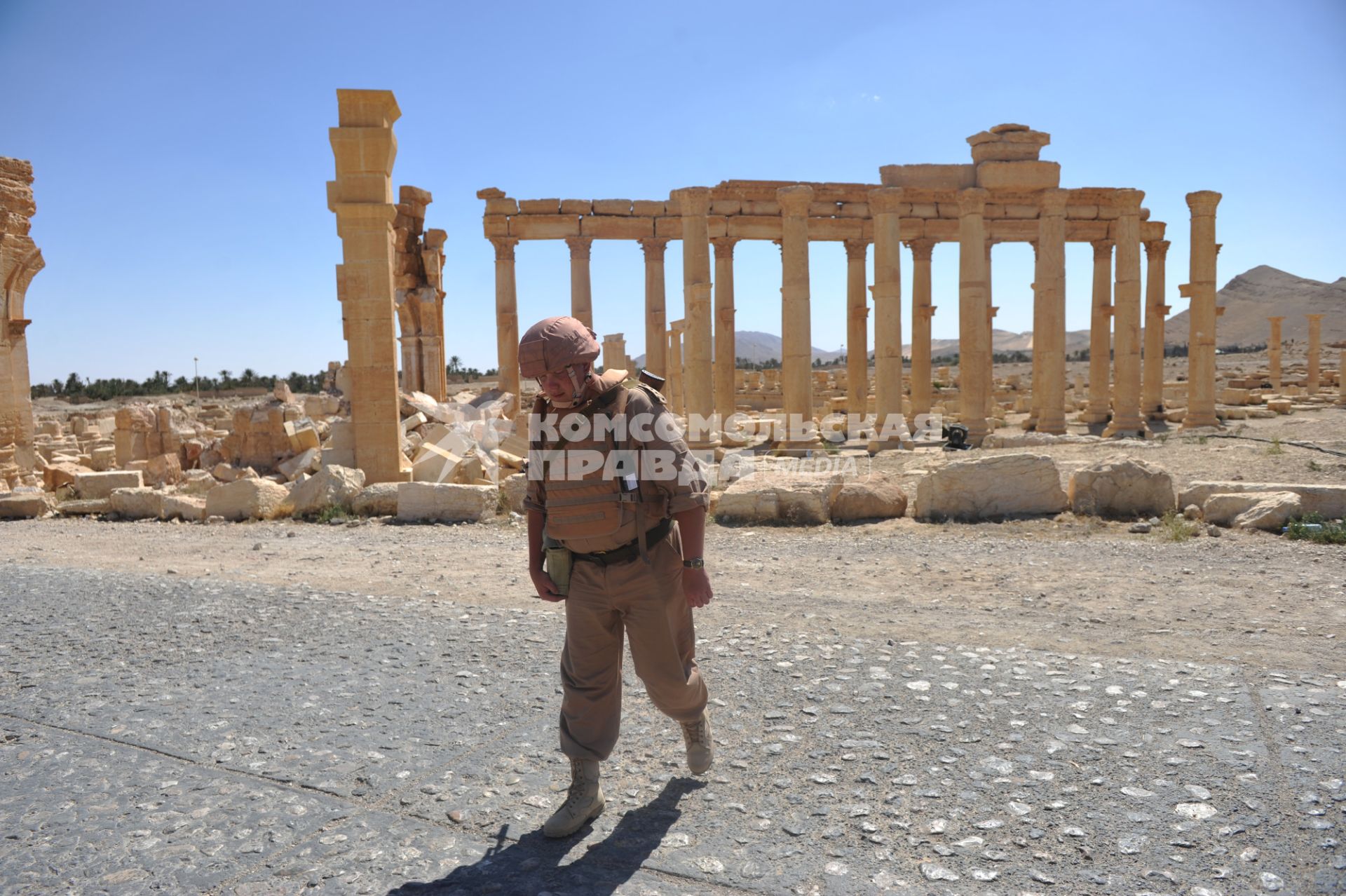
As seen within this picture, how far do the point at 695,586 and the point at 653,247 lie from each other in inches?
822

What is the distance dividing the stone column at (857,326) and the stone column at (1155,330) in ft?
25.2

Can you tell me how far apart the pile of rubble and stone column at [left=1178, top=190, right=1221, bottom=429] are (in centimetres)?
1712

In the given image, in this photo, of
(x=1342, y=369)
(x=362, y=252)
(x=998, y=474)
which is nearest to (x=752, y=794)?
(x=998, y=474)

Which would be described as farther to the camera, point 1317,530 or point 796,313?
point 796,313

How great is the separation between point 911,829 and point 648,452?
5.29 feet

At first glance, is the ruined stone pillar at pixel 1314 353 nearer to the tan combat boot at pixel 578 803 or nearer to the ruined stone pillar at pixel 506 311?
the ruined stone pillar at pixel 506 311

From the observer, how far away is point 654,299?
76.6 ft

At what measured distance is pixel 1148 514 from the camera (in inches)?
395

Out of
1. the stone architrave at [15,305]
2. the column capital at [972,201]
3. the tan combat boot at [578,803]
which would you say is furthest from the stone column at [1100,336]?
the stone architrave at [15,305]

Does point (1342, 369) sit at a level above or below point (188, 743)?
above

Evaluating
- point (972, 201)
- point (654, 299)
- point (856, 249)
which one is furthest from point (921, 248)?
point (654, 299)

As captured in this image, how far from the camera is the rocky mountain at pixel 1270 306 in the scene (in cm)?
8012

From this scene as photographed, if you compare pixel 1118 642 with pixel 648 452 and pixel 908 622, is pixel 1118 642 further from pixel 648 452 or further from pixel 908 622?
pixel 648 452

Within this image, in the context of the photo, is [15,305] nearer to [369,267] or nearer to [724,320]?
[369,267]
